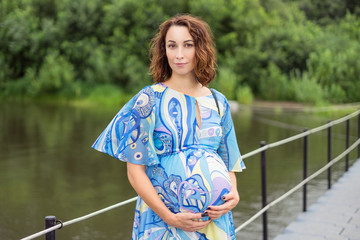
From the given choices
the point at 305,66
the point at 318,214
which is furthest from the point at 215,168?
the point at 305,66

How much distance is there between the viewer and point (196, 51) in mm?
2035

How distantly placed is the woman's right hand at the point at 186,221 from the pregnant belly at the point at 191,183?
0.03 meters

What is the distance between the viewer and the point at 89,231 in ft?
22.3

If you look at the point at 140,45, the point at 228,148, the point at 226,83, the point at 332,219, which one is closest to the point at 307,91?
the point at 226,83

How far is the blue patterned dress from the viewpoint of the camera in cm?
194

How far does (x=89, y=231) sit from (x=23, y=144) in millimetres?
8217

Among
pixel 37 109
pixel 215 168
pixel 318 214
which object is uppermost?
pixel 215 168

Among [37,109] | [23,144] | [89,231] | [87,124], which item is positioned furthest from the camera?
[37,109]

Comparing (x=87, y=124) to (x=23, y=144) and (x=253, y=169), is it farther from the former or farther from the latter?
(x=253, y=169)

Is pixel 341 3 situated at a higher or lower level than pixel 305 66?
higher

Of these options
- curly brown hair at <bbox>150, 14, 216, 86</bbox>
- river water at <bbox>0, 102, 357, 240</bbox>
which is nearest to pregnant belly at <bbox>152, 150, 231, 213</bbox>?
curly brown hair at <bbox>150, 14, 216, 86</bbox>

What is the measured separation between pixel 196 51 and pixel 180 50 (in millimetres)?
61

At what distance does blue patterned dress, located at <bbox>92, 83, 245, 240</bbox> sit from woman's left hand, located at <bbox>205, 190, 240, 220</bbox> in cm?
2

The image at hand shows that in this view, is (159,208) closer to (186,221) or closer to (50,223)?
(186,221)
